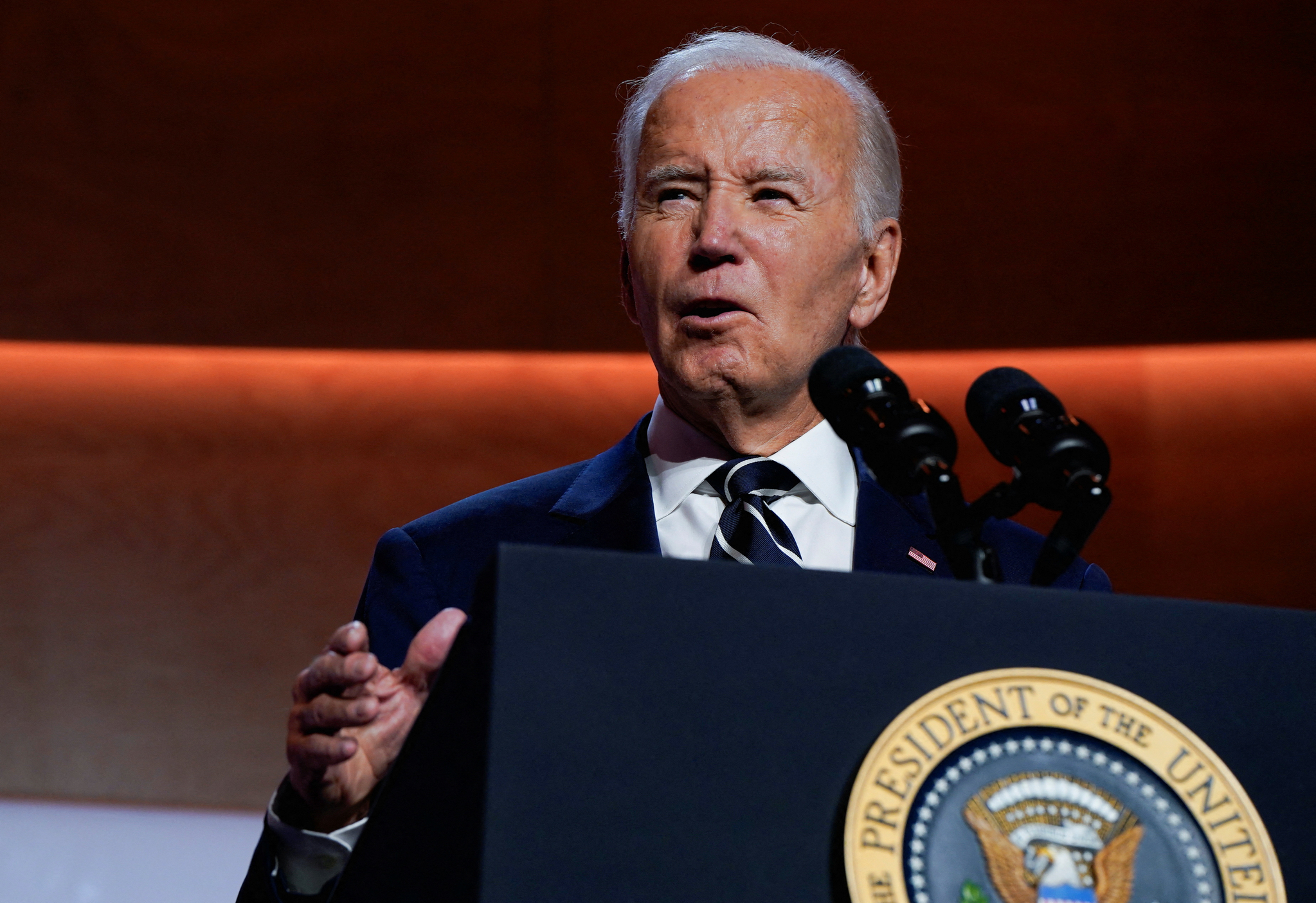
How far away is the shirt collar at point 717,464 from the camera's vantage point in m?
1.57

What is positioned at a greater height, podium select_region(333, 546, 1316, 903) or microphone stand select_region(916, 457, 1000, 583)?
microphone stand select_region(916, 457, 1000, 583)

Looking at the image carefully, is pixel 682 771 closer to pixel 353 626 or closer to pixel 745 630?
pixel 745 630

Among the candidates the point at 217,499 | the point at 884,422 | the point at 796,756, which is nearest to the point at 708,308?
the point at 884,422

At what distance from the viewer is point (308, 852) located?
990 mm

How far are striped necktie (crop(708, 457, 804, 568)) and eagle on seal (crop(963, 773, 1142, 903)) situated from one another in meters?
0.64

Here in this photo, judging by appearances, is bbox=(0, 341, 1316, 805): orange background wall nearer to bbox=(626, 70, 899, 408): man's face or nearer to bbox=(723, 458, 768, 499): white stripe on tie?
bbox=(626, 70, 899, 408): man's face

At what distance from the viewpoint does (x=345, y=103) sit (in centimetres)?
435

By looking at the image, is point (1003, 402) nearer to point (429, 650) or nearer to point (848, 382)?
point (848, 382)

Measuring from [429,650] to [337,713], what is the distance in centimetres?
8

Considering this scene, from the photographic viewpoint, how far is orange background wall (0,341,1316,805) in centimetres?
429

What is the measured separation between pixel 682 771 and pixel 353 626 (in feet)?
1.02

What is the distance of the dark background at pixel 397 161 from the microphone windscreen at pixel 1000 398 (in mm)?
3320

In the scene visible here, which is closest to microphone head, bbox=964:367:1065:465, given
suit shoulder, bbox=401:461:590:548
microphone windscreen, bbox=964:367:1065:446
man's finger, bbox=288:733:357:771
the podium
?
microphone windscreen, bbox=964:367:1065:446

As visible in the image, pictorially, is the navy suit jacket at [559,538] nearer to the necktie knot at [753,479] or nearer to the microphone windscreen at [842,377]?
the necktie knot at [753,479]
